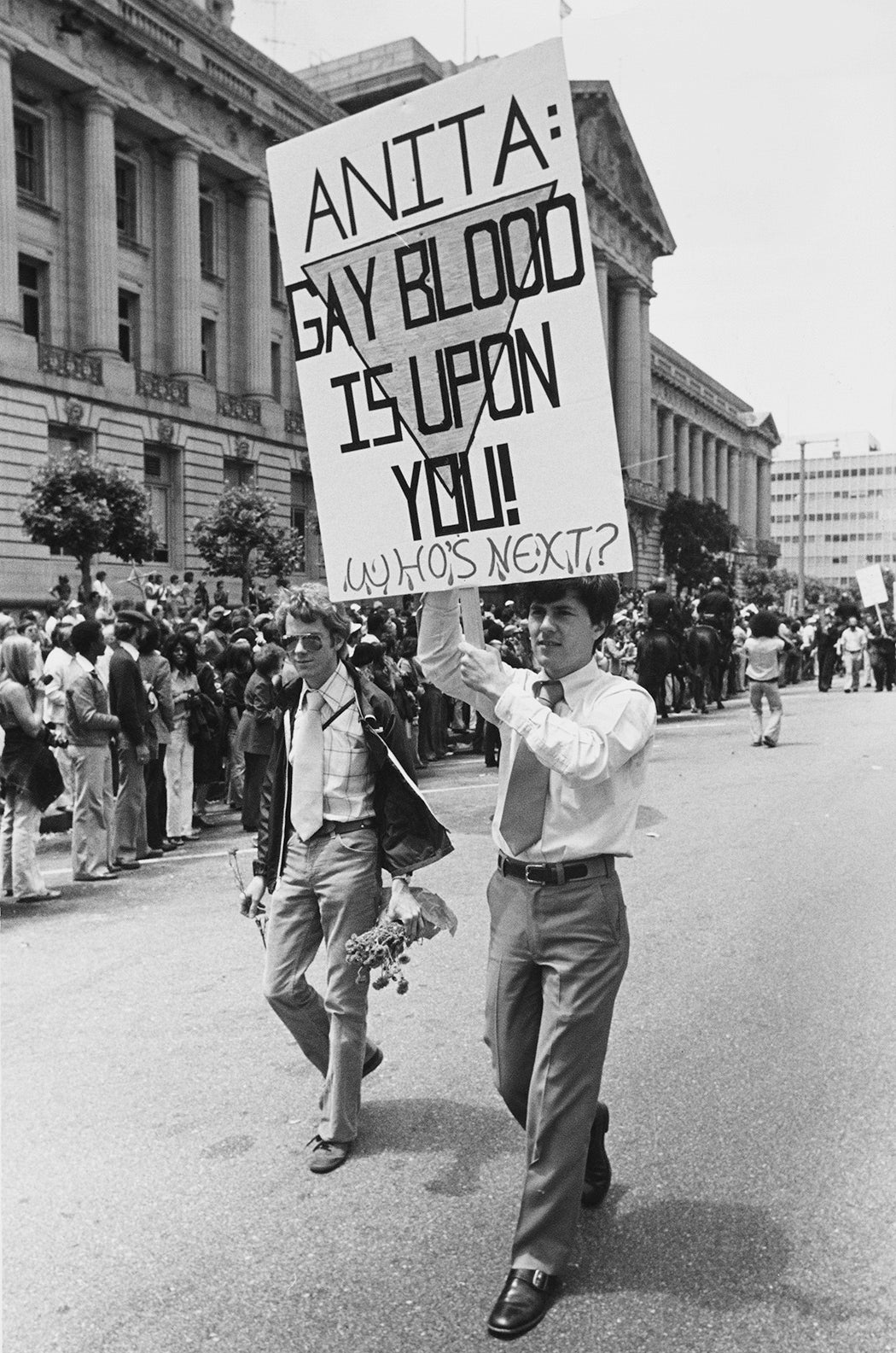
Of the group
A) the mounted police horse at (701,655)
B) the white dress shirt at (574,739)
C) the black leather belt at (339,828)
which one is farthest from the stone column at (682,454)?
the white dress shirt at (574,739)

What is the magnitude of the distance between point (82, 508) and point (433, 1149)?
23.7 m

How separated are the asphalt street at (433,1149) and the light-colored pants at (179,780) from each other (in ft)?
8.33

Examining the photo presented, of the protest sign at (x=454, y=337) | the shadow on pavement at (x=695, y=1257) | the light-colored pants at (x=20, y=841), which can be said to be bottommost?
the shadow on pavement at (x=695, y=1257)

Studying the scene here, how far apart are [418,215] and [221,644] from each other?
9385mm

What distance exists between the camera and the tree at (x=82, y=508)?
25984 millimetres

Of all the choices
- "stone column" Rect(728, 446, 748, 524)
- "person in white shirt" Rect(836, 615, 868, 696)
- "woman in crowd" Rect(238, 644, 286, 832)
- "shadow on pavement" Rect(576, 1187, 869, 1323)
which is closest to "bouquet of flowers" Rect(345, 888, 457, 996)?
"shadow on pavement" Rect(576, 1187, 869, 1323)

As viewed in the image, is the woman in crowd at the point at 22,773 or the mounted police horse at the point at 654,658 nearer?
the woman in crowd at the point at 22,773

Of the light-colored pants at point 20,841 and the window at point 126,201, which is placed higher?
the window at point 126,201

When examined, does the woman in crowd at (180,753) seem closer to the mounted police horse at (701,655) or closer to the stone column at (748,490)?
the mounted police horse at (701,655)

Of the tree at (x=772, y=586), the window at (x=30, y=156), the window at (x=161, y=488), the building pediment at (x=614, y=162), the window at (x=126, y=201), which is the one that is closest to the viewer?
the window at (x=30, y=156)

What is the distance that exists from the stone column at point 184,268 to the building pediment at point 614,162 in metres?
26.0

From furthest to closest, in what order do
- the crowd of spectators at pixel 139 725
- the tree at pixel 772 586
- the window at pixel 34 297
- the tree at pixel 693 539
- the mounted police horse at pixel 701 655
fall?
the tree at pixel 772 586, the tree at pixel 693 539, the window at pixel 34 297, the mounted police horse at pixel 701 655, the crowd of spectators at pixel 139 725

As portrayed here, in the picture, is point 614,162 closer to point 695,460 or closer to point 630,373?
point 630,373

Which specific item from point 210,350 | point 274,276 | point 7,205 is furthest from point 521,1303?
point 274,276
